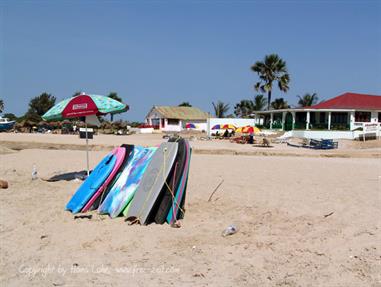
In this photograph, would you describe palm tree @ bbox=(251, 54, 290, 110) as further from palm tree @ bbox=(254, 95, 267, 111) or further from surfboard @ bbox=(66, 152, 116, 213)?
surfboard @ bbox=(66, 152, 116, 213)

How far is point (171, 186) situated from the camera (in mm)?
6105

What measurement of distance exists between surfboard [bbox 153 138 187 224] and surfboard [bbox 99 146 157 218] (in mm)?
641

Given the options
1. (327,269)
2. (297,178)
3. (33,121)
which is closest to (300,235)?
(327,269)

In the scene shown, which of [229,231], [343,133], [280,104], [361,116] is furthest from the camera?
[280,104]

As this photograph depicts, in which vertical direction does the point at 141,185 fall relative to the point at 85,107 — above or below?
below

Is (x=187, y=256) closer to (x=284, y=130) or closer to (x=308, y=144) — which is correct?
(x=308, y=144)

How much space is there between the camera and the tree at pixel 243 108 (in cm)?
6609

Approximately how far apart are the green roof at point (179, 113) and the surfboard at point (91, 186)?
48984mm

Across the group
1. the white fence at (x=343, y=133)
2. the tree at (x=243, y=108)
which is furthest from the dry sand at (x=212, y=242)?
the tree at (x=243, y=108)

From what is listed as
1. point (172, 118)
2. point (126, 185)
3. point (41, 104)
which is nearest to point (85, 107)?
point (126, 185)

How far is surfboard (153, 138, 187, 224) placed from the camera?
5906mm

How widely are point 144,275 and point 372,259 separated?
2.46m

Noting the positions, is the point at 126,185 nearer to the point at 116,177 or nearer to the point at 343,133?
the point at 116,177

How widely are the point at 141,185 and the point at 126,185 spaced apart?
412 millimetres
